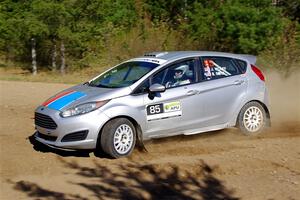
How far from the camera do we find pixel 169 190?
22.9ft

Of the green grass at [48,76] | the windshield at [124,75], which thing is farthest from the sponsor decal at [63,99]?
the green grass at [48,76]

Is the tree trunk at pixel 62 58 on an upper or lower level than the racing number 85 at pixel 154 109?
upper

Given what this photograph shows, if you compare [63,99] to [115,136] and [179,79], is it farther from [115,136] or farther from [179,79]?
[179,79]

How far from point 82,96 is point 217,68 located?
251cm

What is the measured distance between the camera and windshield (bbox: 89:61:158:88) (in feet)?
29.8

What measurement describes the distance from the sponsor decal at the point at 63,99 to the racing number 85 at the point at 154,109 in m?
1.03

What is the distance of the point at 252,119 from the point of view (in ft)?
32.7

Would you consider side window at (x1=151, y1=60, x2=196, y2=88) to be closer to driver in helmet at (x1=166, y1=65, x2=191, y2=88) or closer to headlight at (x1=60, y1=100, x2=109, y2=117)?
driver in helmet at (x1=166, y1=65, x2=191, y2=88)

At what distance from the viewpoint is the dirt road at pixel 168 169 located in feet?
22.6

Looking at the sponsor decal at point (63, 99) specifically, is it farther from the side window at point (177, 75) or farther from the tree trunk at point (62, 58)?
the tree trunk at point (62, 58)

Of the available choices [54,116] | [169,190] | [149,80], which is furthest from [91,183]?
[149,80]

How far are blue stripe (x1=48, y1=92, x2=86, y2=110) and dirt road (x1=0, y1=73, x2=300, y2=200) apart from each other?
76 cm

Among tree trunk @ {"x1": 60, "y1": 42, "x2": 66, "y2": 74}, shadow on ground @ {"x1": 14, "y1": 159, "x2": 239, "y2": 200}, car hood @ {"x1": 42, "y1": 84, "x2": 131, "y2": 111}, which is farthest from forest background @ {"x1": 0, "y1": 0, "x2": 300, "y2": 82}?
shadow on ground @ {"x1": 14, "y1": 159, "x2": 239, "y2": 200}

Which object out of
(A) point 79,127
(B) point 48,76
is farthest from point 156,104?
(B) point 48,76
